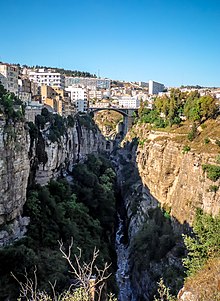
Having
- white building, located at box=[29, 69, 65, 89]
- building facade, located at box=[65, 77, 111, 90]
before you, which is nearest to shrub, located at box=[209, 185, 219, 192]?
white building, located at box=[29, 69, 65, 89]

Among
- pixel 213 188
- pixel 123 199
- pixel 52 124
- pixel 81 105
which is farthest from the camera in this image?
pixel 81 105

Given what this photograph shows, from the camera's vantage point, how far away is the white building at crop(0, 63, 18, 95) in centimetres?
3239

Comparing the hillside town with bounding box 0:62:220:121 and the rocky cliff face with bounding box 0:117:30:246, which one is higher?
the hillside town with bounding box 0:62:220:121

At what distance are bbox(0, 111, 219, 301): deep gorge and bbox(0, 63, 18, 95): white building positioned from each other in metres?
6.36

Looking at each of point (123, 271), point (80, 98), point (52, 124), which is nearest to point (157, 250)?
point (123, 271)

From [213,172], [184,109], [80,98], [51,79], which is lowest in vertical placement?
[213,172]

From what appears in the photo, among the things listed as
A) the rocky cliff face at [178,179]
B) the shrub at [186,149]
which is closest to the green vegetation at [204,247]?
the rocky cliff face at [178,179]

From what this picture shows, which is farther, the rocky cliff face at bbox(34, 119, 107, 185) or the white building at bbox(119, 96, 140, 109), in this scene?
the white building at bbox(119, 96, 140, 109)

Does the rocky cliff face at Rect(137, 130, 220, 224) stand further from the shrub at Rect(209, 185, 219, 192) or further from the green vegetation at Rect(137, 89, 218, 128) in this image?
the green vegetation at Rect(137, 89, 218, 128)

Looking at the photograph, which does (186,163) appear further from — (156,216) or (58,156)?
(58,156)

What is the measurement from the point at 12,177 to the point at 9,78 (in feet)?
63.4

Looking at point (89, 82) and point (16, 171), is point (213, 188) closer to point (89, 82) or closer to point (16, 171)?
point (16, 171)

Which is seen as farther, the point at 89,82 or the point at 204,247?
the point at 89,82

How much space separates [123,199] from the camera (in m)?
39.6
